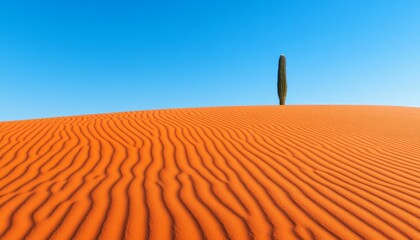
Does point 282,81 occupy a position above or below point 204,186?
above

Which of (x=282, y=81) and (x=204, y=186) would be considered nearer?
(x=204, y=186)

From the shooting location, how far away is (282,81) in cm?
2373

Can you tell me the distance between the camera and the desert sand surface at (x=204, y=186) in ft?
8.27

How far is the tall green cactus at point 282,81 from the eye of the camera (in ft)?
77.1

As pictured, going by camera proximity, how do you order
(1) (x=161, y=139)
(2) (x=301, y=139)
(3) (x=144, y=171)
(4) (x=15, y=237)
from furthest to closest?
1. (2) (x=301, y=139)
2. (1) (x=161, y=139)
3. (3) (x=144, y=171)
4. (4) (x=15, y=237)

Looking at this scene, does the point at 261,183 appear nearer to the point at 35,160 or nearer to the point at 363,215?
the point at 363,215

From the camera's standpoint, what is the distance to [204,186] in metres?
3.47

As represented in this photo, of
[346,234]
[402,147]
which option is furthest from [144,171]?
[402,147]

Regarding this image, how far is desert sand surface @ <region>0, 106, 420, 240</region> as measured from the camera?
2521mm

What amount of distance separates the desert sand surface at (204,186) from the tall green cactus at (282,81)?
55.4ft

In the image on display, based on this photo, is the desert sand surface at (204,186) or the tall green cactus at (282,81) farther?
the tall green cactus at (282,81)

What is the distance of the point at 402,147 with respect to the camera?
621cm

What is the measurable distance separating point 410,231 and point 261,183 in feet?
4.86

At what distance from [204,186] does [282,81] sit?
2131 centimetres
